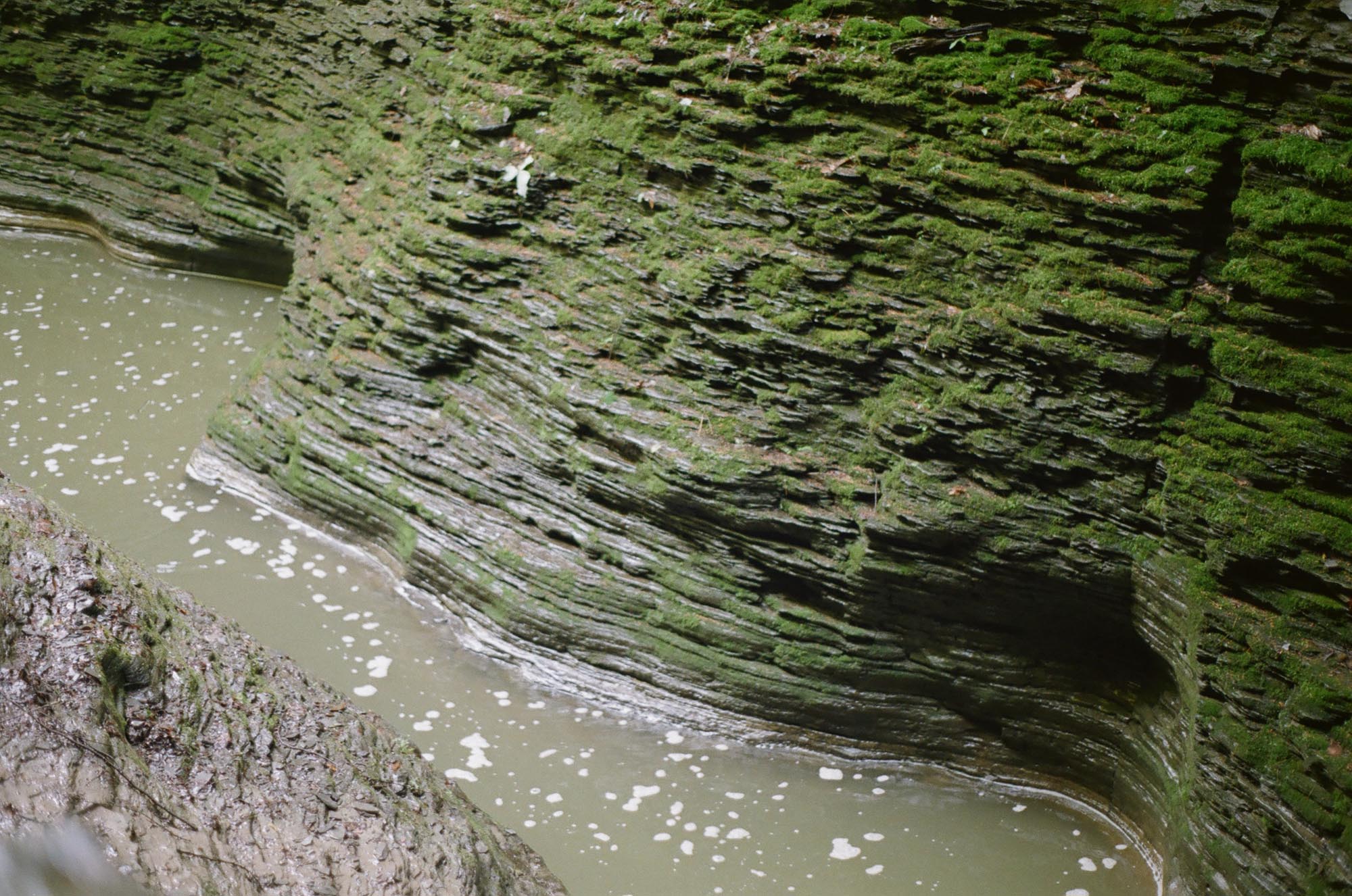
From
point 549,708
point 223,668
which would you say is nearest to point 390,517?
point 549,708

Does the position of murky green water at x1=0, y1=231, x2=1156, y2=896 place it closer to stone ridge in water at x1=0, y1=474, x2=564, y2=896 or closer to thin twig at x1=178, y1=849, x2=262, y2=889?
stone ridge in water at x1=0, y1=474, x2=564, y2=896

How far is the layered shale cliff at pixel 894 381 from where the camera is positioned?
425cm

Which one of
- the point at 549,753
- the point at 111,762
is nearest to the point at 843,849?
the point at 549,753

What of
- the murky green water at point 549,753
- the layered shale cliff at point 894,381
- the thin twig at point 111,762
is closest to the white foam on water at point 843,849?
the murky green water at point 549,753

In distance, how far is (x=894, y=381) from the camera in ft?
17.7

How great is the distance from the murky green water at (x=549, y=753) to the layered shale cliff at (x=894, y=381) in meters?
0.30

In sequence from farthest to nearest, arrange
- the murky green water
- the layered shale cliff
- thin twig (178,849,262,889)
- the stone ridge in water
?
the murky green water, the layered shale cliff, thin twig (178,849,262,889), the stone ridge in water

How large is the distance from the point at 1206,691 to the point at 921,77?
331 cm

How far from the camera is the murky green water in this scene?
197 inches

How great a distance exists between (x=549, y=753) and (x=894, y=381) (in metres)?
2.86

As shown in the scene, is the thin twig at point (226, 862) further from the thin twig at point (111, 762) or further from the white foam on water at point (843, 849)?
the white foam on water at point (843, 849)

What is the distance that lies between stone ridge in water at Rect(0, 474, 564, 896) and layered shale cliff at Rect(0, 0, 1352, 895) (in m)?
2.61

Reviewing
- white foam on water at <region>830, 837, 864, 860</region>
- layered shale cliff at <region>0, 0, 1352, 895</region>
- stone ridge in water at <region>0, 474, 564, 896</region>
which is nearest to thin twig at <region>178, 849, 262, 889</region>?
stone ridge in water at <region>0, 474, 564, 896</region>

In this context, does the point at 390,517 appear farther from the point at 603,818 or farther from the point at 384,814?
the point at 384,814
